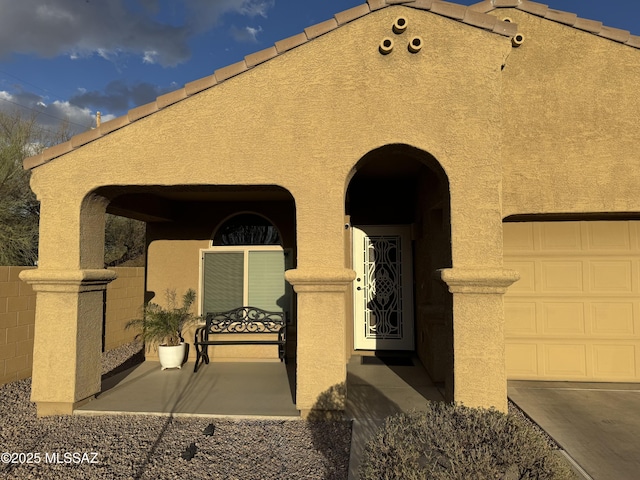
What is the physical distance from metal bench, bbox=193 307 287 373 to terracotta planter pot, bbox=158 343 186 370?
299 mm

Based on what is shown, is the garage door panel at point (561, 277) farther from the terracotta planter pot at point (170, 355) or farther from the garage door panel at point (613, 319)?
the terracotta planter pot at point (170, 355)

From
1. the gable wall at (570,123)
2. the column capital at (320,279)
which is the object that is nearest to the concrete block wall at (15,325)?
the column capital at (320,279)

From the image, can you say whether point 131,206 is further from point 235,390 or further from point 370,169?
point 370,169

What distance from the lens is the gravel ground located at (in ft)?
11.9

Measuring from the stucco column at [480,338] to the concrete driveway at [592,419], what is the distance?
741 millimetres

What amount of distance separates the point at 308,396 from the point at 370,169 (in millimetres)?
3649

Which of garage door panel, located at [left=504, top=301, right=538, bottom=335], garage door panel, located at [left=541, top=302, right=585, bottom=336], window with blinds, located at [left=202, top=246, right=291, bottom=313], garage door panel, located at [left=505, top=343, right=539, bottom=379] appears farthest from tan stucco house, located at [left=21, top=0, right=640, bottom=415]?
window with blinds, located at [left=202, top=246, right=291, bottom=313]

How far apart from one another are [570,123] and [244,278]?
551cm

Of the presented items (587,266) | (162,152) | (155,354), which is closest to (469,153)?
(587,266)

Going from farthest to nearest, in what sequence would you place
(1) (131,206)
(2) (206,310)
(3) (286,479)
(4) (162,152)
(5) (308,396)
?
(2) (206,310) → (1) (131,206) → (4) (162,152) → (5) (308,396) → (3) (286,479)

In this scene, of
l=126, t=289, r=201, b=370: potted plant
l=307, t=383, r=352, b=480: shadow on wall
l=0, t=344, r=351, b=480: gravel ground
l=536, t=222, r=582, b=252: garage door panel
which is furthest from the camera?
l=126, t=289, r=201, b=370: potted plant

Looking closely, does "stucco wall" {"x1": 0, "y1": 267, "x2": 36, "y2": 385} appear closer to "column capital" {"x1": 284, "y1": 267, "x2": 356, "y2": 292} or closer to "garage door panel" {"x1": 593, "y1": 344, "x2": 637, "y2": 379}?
"column capital" {"x1": 284, "y1": 267, "x2": 356, "y2": 292}

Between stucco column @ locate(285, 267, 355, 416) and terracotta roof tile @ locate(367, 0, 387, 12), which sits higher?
terracotta roof tile @ locate(367, 0, 387, 12)

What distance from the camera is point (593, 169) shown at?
488 cm
